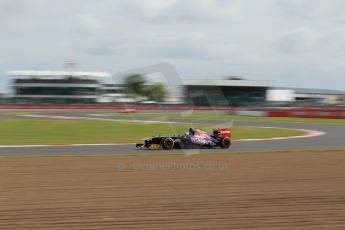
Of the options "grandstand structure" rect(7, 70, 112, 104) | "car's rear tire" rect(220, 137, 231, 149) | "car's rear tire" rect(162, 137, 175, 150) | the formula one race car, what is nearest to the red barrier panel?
"car's rear tire" rect(220, 137, 231, 149)

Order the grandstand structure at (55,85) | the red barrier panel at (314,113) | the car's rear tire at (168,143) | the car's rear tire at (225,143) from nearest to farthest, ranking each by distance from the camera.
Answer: the car's rear tire at (168,143)
the car's rear tire at (225,143)
the red barrier panel at (314,113)
the grandstand structure at (55,85)

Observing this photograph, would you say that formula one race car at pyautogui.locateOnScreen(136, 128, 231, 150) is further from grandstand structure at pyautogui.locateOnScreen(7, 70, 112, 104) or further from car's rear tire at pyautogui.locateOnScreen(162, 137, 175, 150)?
grandstand structure at pyautogui.locateOnScreen(7, 70, 112, 104)

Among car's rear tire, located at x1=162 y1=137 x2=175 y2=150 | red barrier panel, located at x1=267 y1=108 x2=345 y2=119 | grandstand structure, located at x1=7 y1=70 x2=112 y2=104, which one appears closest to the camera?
car's rear tire, located at x1=162 y1=137 x2=175 y2=150

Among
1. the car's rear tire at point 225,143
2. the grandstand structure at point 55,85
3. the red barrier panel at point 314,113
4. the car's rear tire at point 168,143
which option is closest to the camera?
the car's rear tire at point 168,143

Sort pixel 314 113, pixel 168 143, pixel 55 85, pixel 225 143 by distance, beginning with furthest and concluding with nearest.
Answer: pixel 55 85
pixel 314 113
pixel 225 143
pixel 168 143

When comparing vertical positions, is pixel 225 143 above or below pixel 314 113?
below

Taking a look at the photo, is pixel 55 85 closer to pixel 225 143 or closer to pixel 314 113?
pixel 314 113

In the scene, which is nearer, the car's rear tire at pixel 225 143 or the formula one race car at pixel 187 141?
the formula one race car at pixel 187 141

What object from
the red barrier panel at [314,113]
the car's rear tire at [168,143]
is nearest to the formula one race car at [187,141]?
the car's rear tire at [168,143]

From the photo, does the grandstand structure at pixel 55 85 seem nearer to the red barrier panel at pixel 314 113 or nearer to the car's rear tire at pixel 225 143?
the red barrier panel at pixel 314 113

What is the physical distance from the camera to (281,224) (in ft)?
18.9

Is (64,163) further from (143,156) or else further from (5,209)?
(5,209)

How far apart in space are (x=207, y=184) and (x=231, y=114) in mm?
36425

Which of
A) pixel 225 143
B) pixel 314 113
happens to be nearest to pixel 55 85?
pixel 314 113
